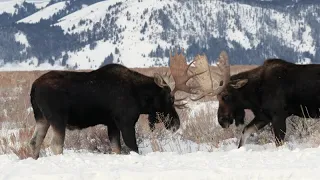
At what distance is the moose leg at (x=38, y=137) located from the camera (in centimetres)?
903

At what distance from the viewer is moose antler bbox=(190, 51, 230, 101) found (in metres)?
10.8

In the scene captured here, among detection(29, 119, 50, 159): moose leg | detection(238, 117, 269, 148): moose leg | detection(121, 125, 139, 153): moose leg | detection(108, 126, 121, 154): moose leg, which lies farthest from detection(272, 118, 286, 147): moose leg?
detection(29, 119, 50, 159): moose leg

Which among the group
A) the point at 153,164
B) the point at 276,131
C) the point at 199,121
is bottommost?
the point at 199,121

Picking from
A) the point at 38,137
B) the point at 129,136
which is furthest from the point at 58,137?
the point at 129,136

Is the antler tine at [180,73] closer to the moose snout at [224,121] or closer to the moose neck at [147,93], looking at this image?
the moose neck at [147,93]

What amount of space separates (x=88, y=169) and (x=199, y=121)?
6516mm

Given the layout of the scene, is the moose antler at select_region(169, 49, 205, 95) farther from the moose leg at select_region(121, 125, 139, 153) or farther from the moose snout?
the moose leg at select_region(121, 125, 139, 153)

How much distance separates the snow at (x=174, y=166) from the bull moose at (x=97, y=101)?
105 cm

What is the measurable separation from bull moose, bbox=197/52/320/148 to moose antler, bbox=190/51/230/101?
18mm

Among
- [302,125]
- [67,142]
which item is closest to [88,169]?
[67,142]

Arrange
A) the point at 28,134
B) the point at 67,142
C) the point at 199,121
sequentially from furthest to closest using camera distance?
the point at 199,121 → the point at 67,142 → the point at 28,134

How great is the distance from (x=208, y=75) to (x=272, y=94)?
1.64m

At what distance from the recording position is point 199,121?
43.2 feet

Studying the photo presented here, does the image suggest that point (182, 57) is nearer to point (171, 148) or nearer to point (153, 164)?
point (171, 148)
